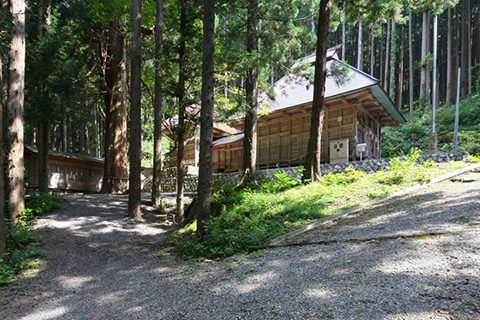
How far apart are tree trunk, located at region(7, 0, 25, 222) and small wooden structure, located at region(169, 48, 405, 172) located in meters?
8.45

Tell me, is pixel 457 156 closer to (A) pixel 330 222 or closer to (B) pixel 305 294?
(A) pixel 330 222

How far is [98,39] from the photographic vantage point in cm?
1587

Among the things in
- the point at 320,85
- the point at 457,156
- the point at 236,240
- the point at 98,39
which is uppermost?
the point at 98,39

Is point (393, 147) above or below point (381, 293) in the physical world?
above

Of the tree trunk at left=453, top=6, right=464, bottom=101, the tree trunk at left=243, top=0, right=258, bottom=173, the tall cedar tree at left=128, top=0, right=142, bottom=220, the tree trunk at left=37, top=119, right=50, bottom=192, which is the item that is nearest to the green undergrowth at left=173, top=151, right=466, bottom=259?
the tree trunk at left=243, top=0, right=258, bottom=173

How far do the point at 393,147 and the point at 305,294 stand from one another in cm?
2388

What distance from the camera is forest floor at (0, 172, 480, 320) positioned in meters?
2.62

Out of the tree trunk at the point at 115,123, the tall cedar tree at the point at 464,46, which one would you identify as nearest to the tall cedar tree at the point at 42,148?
the tree trunk at the point at 115,123

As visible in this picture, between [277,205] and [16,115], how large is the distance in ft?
25.2

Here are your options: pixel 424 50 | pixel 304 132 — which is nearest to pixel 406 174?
pixel 304 132

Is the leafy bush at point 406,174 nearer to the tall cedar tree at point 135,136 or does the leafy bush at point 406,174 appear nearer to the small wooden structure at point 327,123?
the small wooden structure at point 327,123

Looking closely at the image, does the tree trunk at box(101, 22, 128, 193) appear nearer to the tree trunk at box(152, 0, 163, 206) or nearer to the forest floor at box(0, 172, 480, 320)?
the tree trunk at box(152, 0, 163, 206)

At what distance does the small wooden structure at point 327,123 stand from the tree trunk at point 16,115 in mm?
8453

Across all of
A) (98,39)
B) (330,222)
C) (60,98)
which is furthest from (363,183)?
(98,39)
